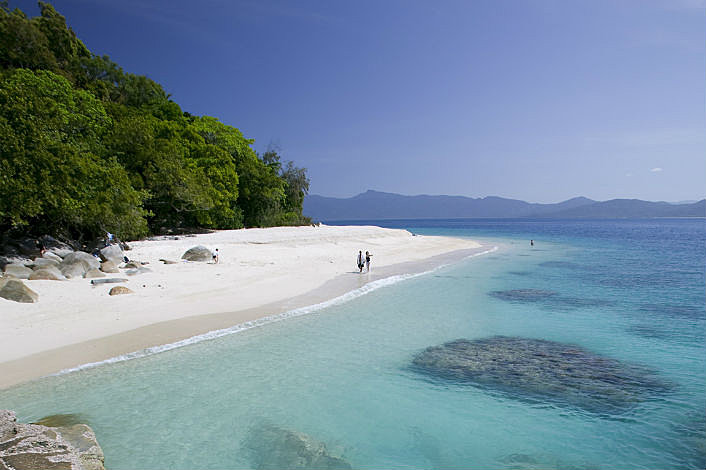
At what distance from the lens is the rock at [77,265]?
16484mm

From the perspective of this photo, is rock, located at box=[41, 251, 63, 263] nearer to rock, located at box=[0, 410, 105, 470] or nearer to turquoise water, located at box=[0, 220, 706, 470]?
turquoise water, located at box=[0, 220, 706, 470]

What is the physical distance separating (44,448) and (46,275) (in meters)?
13.4

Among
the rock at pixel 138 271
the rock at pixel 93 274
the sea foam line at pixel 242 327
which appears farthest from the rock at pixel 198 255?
the sea foam line at pixel 242 327

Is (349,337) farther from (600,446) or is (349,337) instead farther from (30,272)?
(30,272)

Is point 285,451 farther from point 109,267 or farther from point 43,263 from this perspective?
point 43,263

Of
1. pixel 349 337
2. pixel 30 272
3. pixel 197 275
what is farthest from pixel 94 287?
pixel 349 337

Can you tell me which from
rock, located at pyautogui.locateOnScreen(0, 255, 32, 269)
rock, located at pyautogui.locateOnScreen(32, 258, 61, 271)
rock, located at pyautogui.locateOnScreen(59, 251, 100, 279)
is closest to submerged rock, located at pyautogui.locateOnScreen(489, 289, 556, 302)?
rock, located at pyautogui.locateOnScreen(59, 251, 100, 279)

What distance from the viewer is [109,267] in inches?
713

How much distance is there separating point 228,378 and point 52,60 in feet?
143

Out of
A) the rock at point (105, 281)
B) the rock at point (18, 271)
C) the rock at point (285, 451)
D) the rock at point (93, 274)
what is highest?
the rock at point (18, 271)

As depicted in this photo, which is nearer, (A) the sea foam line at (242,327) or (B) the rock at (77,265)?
(A) the sea foam line at (242,327)

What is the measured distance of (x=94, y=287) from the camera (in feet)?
49.6

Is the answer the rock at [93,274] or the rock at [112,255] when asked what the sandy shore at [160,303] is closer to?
the rock at [93,274]

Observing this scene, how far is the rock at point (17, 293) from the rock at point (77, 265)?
3.42 m
